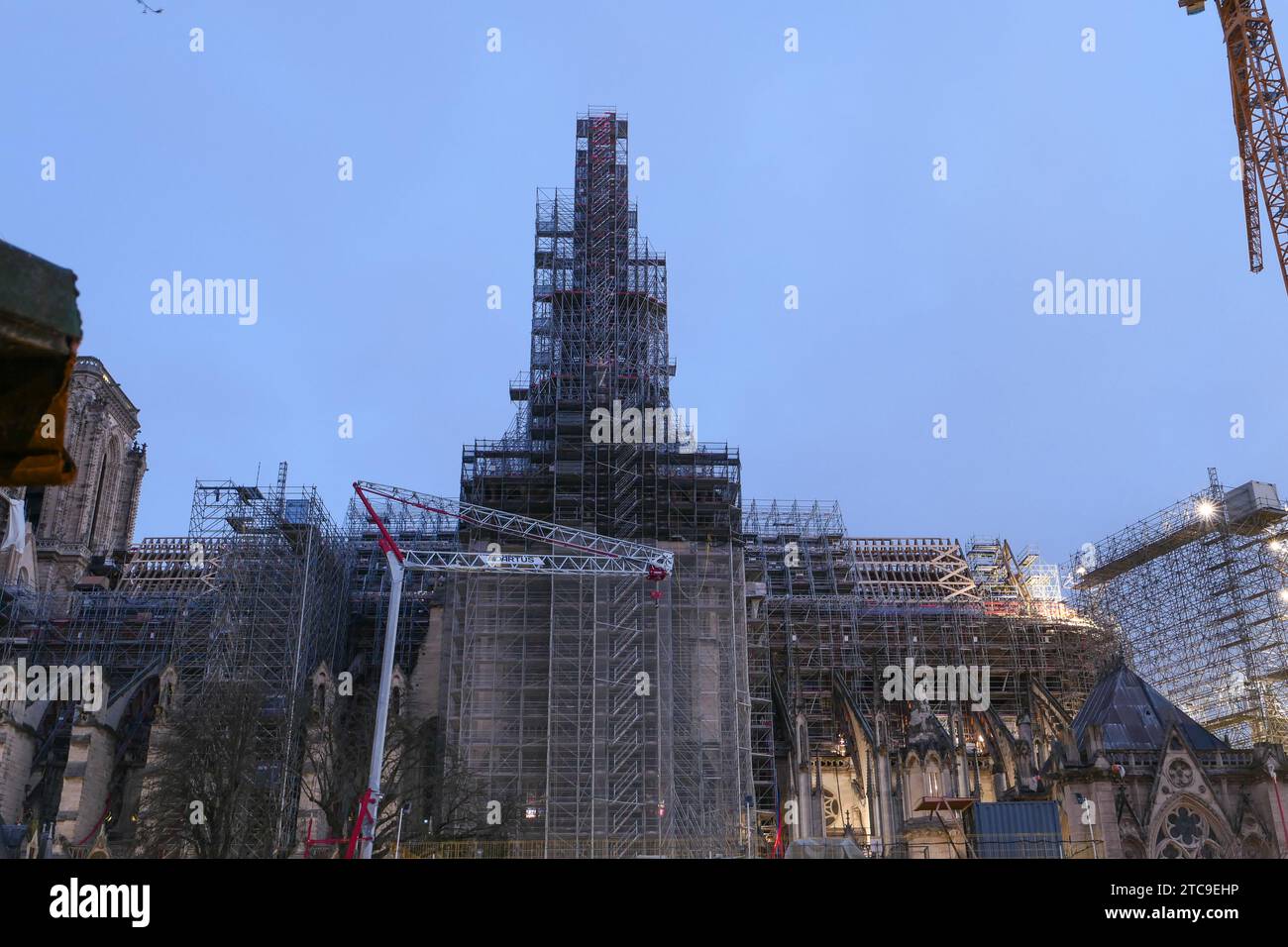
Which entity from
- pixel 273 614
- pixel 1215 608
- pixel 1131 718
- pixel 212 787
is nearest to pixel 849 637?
pixel 1131 718

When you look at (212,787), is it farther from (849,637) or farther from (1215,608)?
(1215,608)

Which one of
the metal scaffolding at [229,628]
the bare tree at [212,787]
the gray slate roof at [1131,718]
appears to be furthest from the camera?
the metal scaffolding at [229,628]

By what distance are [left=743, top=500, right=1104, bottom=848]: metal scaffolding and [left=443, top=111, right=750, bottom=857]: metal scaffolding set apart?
217 inches

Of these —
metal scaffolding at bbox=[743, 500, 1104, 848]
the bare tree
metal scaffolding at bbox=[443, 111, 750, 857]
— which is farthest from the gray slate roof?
the bare tree

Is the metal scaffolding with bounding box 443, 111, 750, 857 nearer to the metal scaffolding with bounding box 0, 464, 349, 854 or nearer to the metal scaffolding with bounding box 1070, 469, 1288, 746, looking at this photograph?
the metal scaffolding with bounding box 0, 464, 349, 854

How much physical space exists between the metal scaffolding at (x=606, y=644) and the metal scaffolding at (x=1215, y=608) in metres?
27.5

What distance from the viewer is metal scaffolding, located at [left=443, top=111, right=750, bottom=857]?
48.9m

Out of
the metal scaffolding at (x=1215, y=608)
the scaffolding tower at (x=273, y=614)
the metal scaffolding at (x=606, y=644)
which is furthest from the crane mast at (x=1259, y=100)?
the scaffolding tower at (x=273, y=614)

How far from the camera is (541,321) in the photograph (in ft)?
221

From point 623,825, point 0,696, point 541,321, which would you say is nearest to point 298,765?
point 623,825

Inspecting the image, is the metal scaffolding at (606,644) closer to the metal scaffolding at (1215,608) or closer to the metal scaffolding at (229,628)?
the metal scaffolding at (229,628)

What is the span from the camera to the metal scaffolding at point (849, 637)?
6162 cm

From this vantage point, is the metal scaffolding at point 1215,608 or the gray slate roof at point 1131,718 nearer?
the gray slate roof at point 1131,718
